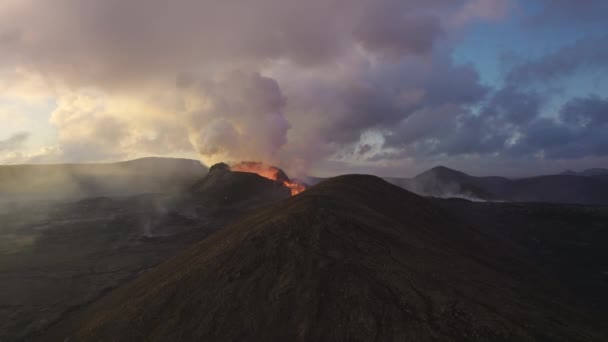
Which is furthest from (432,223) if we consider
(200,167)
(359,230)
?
(200,167)

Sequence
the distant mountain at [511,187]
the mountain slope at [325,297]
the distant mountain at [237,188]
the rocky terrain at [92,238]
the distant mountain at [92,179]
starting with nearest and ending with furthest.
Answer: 1. the mountain slope at [325,297]
2. the rocky terrain at [92,238]
3. the distant mountain at [237,188]
4. the distant mountain at [92,179]
5. the distant mountain at [511,187]

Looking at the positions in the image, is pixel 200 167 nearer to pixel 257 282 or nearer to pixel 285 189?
pixel 285 189

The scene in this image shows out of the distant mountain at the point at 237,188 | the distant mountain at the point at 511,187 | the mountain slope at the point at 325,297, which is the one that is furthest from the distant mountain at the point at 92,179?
the distant mountain at the point at 511,187

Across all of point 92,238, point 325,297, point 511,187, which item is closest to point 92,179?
point 92,238

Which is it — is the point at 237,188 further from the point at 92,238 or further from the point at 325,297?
the point at 325,297

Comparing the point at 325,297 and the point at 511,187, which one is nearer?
the point at 325,297

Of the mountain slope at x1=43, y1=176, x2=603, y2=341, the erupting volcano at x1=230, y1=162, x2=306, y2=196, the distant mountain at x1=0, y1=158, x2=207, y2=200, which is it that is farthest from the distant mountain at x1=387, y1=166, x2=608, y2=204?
the mountain slope at x1=43, y1=176, x2=603, y2=341

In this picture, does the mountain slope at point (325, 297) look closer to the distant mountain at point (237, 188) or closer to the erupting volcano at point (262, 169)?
the distant mountain at point (237, 188)
